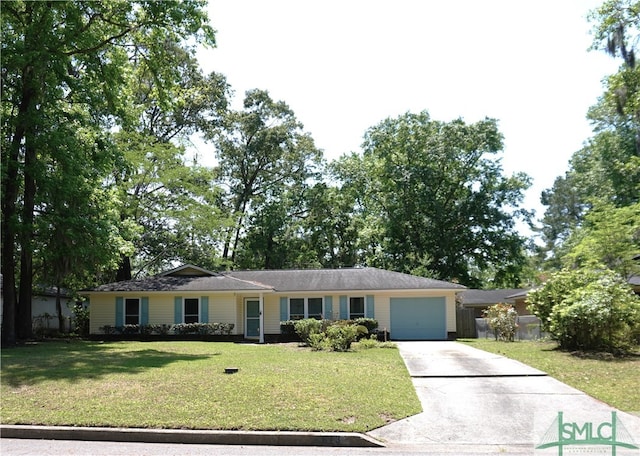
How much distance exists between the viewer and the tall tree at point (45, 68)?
65.3ft

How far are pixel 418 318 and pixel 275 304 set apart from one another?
722 centimetres

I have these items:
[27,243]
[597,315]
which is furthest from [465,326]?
[27,243]

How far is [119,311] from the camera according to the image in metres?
27.4

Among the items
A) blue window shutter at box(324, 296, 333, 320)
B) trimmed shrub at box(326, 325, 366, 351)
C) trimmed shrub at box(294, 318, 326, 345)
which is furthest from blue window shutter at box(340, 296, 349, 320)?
trimmed shrub at box(326, 325, 366, 351)

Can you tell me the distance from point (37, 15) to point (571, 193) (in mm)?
55292

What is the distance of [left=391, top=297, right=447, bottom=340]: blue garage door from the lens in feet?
89.8

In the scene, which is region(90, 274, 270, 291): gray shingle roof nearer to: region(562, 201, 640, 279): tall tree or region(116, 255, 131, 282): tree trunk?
region(116, 255, 131, 282): tree trunk

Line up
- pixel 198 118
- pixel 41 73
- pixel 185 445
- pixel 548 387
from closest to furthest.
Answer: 1. pixel 185 445
2. pixel 548 387
3. pixel 41 73
4. pixel 198 118

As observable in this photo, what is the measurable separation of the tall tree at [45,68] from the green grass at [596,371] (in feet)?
52.2

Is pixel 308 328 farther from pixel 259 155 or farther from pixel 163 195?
pixel 259 155

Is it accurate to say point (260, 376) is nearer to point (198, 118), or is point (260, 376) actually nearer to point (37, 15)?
point (37, 15)

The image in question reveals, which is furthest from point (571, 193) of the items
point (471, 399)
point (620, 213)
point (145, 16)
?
point (471, 399)

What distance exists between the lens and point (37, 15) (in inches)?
807

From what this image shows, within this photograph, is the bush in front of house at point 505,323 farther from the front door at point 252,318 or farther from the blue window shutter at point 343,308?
the front door at point 252,318
